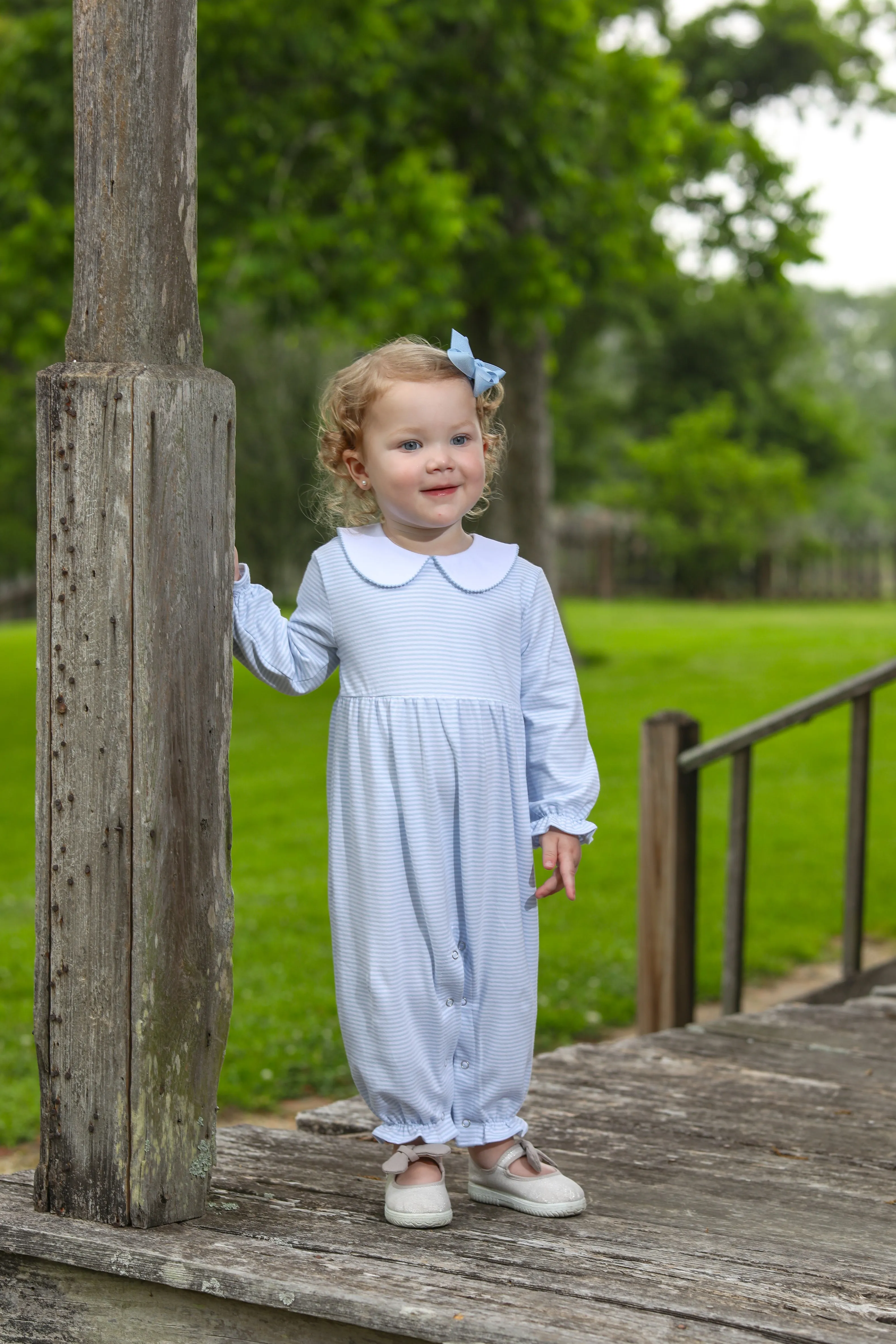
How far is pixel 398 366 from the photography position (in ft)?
8.74

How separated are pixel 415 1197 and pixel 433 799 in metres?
0.68

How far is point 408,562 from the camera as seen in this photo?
2.70m

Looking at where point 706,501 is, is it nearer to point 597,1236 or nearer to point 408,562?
point 408,562

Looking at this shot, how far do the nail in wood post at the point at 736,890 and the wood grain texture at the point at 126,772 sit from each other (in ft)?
8.64

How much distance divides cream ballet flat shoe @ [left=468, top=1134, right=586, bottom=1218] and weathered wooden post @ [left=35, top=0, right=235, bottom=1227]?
54 centimetres

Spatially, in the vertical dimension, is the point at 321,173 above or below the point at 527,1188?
above

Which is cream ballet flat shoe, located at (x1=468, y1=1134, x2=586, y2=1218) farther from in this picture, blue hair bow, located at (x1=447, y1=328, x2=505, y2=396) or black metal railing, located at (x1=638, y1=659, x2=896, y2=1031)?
black metal railing, located at (x1=638, y1=659, x2=896, y2=1031)

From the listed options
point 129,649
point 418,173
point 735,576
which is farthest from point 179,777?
point 735,576

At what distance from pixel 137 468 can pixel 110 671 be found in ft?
1.09

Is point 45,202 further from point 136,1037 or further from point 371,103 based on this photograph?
point 136,1037

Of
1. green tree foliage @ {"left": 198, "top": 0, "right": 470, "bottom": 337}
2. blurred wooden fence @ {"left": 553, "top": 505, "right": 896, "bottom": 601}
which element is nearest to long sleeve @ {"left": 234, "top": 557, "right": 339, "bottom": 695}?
green tree foliage @ {"left": 198, "top": 0, "right": 470, "bottom": 337}

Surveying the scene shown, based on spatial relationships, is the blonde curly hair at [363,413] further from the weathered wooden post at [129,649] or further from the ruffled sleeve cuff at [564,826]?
the ruffled sleeve cuff at [564,826]

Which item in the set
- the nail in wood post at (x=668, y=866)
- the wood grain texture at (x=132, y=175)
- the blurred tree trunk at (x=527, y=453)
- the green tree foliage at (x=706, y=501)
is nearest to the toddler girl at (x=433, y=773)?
the wood grain texture at (x=132, y=175)

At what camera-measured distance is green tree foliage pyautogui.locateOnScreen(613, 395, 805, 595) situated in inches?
998
